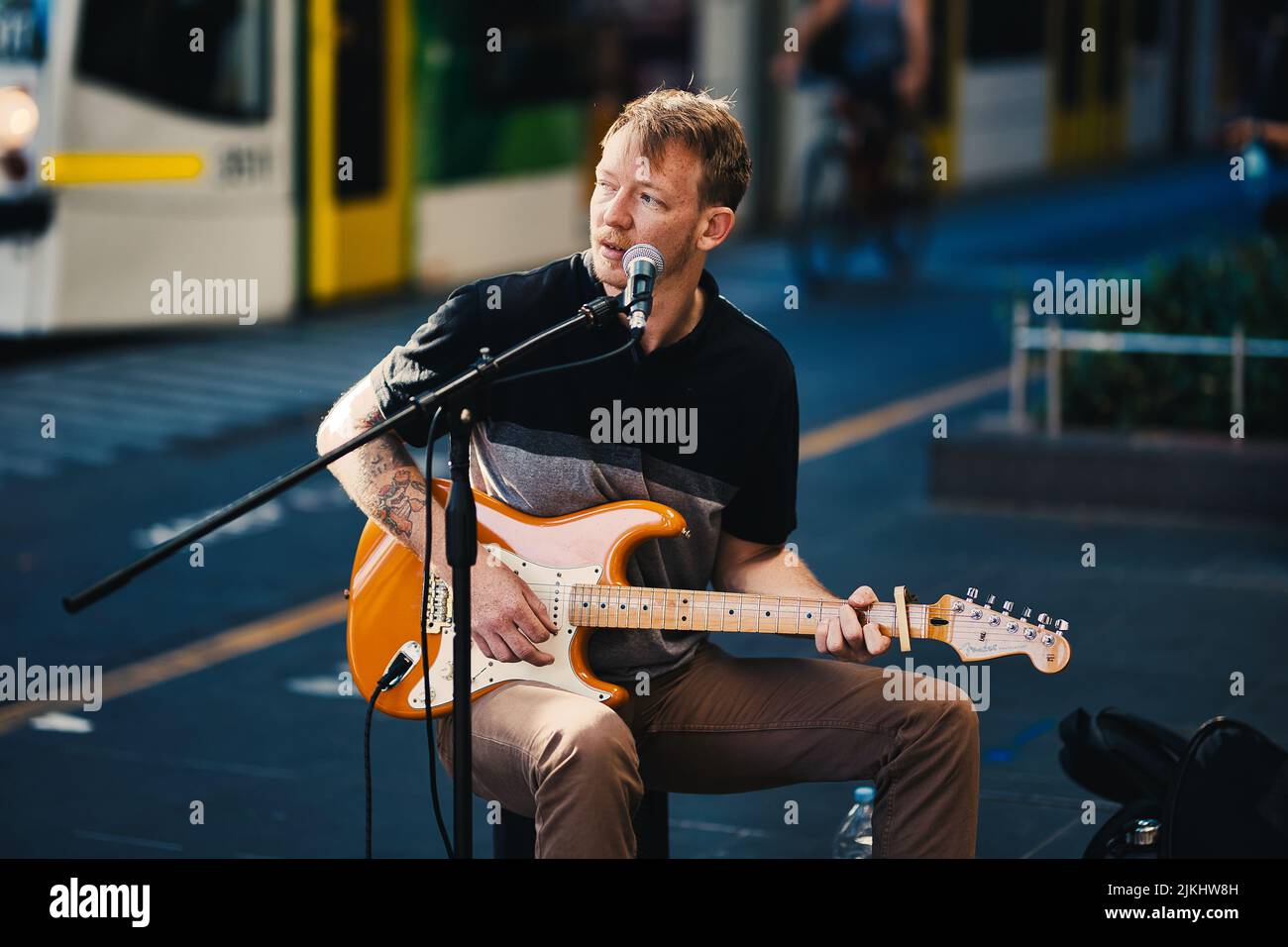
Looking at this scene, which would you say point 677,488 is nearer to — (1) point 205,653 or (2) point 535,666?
(2) point 535,666

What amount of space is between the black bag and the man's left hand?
0.61 metres

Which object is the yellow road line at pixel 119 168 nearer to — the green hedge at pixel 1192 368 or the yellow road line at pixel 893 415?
the yellow road line at pixel 893 415

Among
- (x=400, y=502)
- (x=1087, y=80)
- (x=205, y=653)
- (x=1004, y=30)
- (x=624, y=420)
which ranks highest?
(x=1004, y=30)

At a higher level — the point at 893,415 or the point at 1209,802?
the point at 1209,802

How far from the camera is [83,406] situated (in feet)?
33.9

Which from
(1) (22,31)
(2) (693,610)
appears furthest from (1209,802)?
(1) (22,31)

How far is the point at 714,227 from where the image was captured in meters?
3.88

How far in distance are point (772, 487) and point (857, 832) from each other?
2.97 ft

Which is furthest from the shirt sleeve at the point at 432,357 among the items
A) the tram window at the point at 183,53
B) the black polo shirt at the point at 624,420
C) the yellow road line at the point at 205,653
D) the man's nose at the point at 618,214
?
the tram window at the point at 183,53

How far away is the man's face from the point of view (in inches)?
148

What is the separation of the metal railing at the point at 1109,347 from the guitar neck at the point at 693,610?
445 centimetres

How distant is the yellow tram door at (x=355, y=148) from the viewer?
42.2 ft

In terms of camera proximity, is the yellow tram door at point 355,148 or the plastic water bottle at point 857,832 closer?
the plastic water bottle at point 857,832
